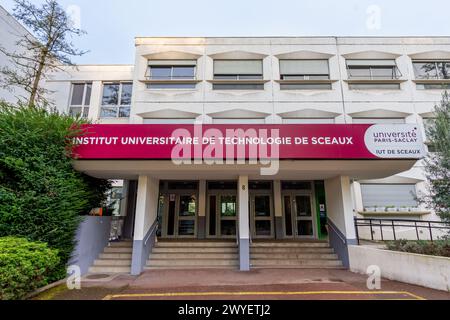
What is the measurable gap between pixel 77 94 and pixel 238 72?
9.37m

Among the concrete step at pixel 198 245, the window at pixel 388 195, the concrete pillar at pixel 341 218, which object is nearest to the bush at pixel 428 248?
the concrete pillar at pixel 341 218

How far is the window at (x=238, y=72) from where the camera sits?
12383mm

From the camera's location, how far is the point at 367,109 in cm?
1174

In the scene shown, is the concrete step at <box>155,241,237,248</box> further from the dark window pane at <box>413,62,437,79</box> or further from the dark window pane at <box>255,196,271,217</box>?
the dark window pane at <box>413,62,437,79</box>

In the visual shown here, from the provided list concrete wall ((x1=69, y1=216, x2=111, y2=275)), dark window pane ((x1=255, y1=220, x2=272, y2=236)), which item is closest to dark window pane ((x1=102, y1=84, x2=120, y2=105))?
concrete wall ((x1=69, y1=216, x2=111, y2=275))

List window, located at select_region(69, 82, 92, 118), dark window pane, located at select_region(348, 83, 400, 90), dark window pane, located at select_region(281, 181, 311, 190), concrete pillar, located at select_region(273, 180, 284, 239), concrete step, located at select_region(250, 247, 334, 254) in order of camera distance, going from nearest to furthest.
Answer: concrete step, located at select_region(250, 247, 334, 254) < concrete pillar, located at select_region(273, 180, 284, 239) < dark window pane, located at select_region(281, 181, 311, 190) < dark window pane, located at select_region(348, 83, 400, 90) < window, located at select_region(69, 82, 92, 118)

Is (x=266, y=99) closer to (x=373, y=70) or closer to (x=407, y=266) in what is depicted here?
(x=373, y=70)

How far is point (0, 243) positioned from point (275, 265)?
7.32m

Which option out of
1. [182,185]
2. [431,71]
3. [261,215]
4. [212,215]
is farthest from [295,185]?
[431,71]

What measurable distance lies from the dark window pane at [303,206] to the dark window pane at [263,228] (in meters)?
1.53

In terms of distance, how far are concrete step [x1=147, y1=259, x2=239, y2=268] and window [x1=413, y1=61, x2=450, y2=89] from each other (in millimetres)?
12717

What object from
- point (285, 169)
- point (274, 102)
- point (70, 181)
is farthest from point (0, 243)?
point (274, 102)

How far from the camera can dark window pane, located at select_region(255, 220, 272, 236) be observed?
1110 centimetres

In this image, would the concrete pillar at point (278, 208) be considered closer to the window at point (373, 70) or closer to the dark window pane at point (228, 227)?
the dark window pane at point (228, 227)
